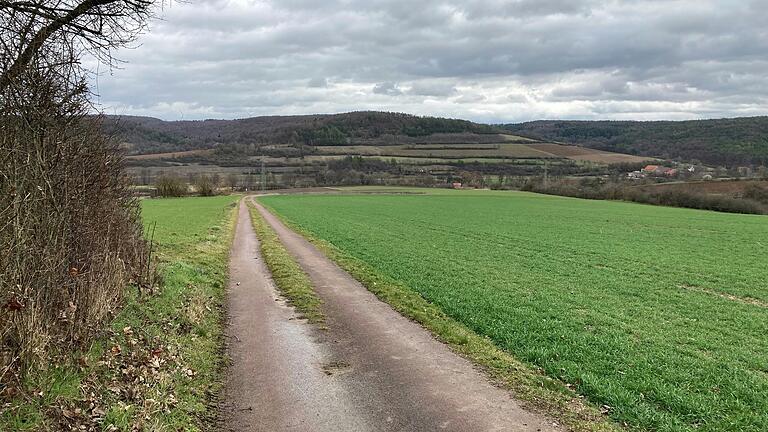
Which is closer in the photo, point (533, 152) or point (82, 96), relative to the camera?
point (82, 96)

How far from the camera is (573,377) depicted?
761 centimetres

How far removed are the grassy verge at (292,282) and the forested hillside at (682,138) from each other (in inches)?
4978

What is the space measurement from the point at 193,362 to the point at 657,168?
12905 cm

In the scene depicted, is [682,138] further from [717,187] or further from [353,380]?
[353,380]

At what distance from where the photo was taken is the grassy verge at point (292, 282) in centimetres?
1189

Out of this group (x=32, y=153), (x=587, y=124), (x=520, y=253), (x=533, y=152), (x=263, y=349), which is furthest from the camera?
(x=587, y=124)

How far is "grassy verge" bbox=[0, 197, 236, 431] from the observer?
5.60 m

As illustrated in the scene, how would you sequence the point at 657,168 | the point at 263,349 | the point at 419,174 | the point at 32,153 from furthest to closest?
1. the point at 419,174
2. the point at 657,168
3. the point at 263,349
4. the point at 32,153

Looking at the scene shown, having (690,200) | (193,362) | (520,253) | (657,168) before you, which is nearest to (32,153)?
(193,362)

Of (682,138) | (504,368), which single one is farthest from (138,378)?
(682,138)

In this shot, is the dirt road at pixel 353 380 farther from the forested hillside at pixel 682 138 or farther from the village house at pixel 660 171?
the forested hillside at pixel 682 138

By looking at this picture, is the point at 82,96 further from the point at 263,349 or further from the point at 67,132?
the point at 263,349

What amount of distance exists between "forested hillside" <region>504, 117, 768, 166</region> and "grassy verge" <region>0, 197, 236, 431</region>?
13549 centimetres

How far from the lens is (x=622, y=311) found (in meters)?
12.6
